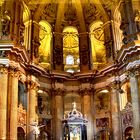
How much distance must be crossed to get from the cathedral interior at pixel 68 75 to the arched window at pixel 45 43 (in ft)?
0.44

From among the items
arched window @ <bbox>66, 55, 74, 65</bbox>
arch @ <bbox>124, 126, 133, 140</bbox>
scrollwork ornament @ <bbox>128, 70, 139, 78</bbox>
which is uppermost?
arched window @ <bbox>66, 55, 74, 65</bbox>

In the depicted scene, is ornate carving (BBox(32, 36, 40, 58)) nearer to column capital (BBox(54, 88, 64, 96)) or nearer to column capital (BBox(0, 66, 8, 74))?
column capital (BBox(54, 88, 64, 96))

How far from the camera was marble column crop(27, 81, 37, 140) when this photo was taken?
29797mm

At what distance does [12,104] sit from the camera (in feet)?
89.2

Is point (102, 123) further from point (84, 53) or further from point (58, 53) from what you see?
point (58, 53)

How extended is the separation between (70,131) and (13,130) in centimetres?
562

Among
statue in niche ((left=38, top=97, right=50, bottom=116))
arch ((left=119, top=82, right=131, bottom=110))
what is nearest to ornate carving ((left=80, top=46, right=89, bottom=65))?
arch ((left=119, top=82, right=131, bottom=110))

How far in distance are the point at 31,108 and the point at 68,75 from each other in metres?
5.57

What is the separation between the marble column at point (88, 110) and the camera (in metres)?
32.5

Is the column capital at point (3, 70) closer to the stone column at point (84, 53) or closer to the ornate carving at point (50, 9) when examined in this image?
the stone column at point (84, 53)

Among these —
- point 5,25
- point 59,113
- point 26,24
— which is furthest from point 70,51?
point 5,25

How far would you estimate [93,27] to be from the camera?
122 feet

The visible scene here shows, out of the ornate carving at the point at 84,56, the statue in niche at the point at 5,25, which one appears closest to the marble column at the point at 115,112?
the ornate carving at the point at 84,56

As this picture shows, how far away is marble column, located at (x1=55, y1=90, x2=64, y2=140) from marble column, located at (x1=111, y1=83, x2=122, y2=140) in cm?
462
